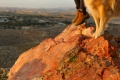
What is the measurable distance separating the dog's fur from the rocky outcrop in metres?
0.27

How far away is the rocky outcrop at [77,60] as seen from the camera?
6.96m

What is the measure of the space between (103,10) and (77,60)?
1607 millimetres

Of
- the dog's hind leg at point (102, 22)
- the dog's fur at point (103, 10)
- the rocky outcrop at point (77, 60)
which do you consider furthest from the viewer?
the dog's hind leg at point (102, 22)

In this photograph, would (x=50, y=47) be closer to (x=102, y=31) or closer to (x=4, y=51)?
(x=102, y=31)

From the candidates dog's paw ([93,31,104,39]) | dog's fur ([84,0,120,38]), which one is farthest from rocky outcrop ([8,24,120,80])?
dog's fur ([84,0,120,38])

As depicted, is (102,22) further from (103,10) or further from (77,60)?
(77,60)

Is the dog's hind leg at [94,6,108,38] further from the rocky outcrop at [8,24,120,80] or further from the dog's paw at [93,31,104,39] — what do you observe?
the rocky outcrop at [8,24,120,80]

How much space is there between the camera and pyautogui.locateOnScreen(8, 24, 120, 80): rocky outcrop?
22.8ft

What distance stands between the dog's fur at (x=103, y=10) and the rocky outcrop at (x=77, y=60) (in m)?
0.27

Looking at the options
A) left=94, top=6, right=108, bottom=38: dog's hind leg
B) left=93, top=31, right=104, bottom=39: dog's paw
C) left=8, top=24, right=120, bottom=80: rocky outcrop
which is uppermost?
left=94, top=6, right=108, bottom=38: dog's hind leg

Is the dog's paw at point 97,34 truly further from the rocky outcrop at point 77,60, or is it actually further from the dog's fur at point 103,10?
the rocky outcrop at point 77,60

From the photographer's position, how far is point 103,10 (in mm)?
8102

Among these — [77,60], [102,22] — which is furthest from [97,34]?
[77,60]

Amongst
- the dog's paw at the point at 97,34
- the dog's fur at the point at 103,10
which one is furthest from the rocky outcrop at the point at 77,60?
the dog's fur at the point at 103,10
